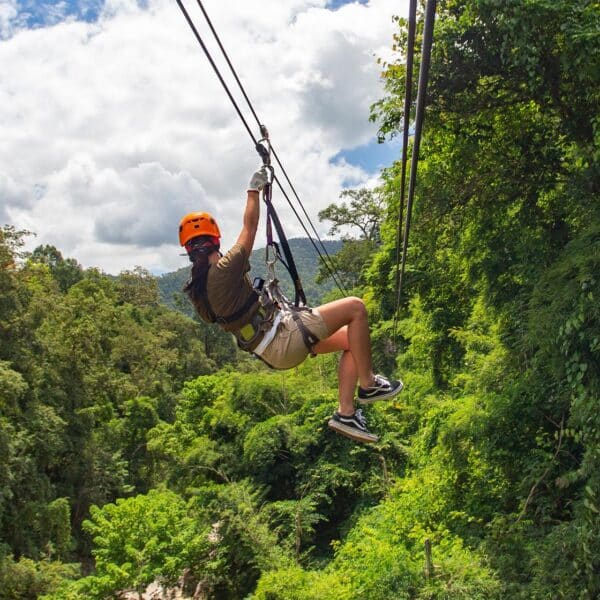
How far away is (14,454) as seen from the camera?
639 inches

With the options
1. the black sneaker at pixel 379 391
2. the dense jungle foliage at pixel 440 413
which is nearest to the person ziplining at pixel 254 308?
the black sneaker at pixel 379 391

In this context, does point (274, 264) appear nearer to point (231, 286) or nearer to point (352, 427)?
point (231, 286)

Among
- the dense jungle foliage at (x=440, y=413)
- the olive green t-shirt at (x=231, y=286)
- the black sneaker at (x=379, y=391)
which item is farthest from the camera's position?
the dense jungle foliage at (x=440, y=413)

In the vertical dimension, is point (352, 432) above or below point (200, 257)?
below

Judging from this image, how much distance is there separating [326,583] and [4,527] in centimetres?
1317

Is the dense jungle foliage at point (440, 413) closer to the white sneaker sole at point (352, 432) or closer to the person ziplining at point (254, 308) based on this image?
the white sneaker sole at point (352, 432)

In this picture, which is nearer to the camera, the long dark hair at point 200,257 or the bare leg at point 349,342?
the long dark hair at point 200,257

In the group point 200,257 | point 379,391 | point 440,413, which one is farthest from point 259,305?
point 440,413

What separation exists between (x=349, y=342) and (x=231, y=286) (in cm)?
94

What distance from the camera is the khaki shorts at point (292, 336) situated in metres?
3.61

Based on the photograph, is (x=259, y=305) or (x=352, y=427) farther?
(x=352, y=427)

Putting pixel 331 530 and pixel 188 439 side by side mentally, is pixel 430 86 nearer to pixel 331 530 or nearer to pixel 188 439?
pixel 331 530

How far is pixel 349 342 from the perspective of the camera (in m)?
3.81

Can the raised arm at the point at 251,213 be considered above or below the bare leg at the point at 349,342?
above
